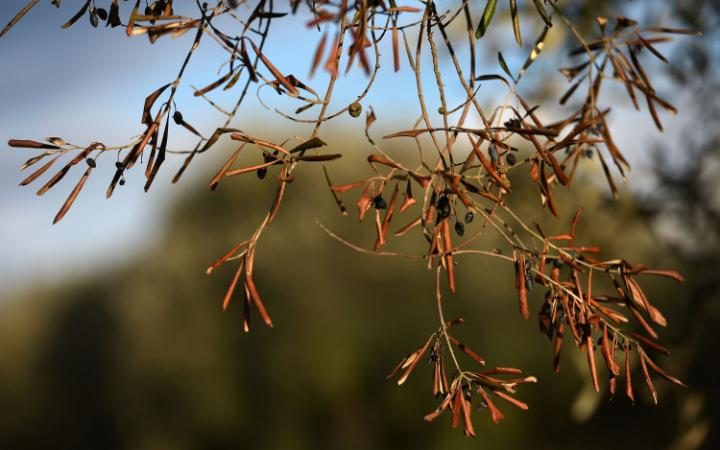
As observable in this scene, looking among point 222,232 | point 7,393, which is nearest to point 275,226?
point 222,232

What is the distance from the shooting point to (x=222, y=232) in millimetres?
5969

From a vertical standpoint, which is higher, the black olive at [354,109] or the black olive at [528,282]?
the black olive at [354,109]

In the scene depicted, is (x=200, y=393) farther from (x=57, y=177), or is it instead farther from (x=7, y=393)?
(x=57, y=177)

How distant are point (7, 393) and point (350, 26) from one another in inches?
234

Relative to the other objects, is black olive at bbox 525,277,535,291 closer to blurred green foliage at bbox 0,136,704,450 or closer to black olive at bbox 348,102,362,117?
black olive at bbox 348,102,362,117

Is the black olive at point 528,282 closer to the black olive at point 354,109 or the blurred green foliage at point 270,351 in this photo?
the black olive at point 354,109

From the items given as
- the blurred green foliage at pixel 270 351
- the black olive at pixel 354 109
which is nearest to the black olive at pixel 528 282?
the black olive at pixel 354 109

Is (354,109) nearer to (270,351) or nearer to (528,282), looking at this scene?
(528,282)

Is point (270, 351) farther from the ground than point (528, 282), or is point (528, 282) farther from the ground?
point (528, 282)

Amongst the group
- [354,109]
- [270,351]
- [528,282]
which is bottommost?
[270,351]

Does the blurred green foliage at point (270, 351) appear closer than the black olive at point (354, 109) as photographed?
No

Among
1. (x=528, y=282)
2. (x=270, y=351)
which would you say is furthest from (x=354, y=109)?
(x=270, y=351)

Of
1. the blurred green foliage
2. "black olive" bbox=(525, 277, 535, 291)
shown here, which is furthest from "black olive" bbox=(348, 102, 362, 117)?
the blurred green foliage

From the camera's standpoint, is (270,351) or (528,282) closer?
(528,282)
